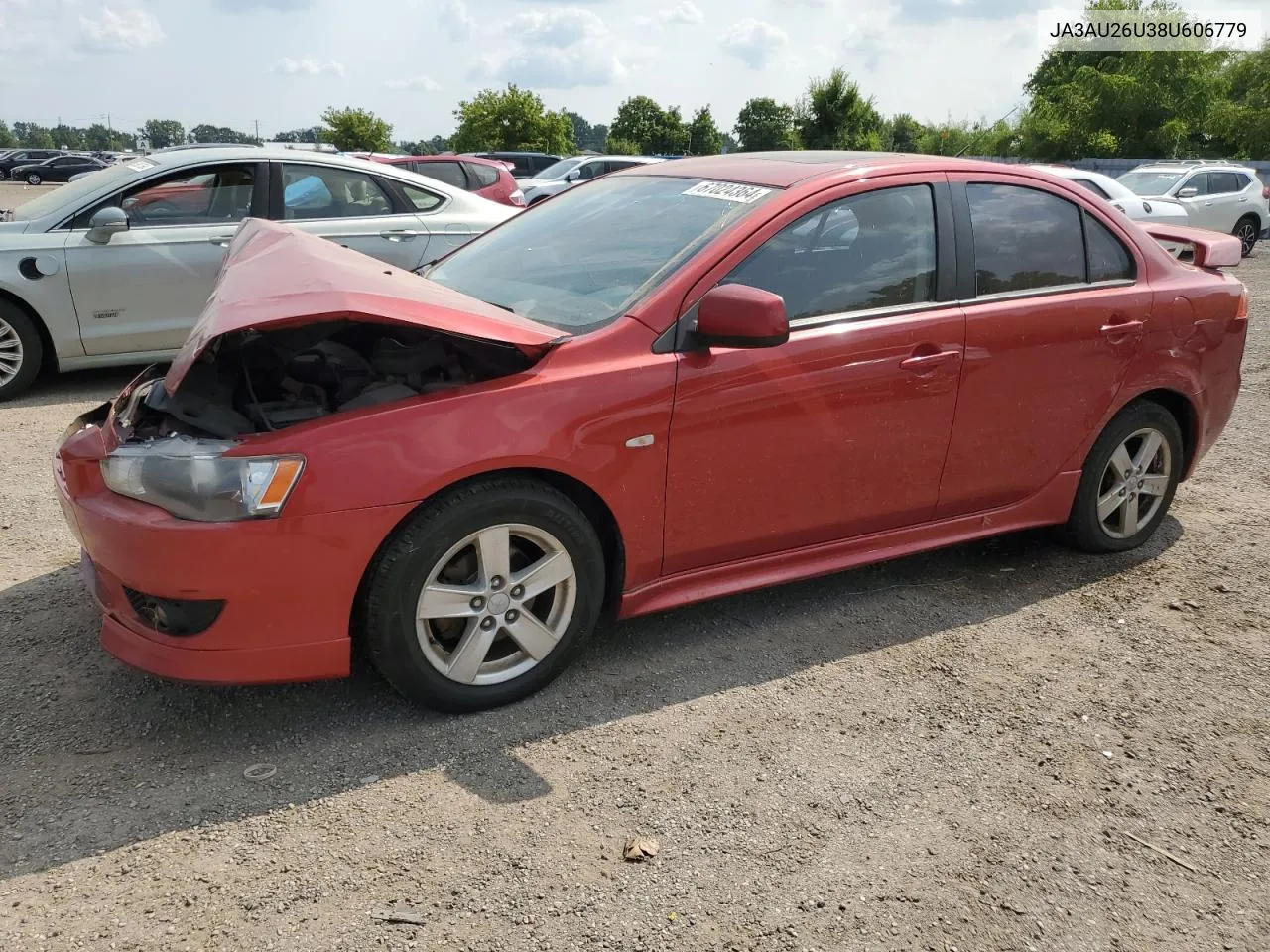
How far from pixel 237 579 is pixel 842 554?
209cm

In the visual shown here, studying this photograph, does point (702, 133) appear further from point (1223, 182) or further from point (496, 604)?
point (496, 604)

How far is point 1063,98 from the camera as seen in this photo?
39031 mm

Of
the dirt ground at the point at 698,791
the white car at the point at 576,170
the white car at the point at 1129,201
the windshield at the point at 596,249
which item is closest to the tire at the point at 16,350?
the dirt ground at the point at 698,791

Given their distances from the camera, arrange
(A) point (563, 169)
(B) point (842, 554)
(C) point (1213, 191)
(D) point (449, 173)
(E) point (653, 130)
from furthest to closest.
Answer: (E) point (653, 130) → (A) point (563, 169) → (C) point (1213, 191) → (D) point (449, 173) → (B) point (842, 554)

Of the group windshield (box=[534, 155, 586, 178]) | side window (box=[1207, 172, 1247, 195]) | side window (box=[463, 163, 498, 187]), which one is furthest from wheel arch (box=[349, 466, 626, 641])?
windshield (box=[534, 155, 586, 178])

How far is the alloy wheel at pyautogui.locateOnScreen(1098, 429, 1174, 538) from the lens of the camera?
4492mm

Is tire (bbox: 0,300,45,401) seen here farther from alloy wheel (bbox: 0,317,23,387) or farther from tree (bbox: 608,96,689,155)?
tree (bbox: 608,96,689,155)

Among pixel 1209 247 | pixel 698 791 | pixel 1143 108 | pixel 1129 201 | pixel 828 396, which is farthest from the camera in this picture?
pixel 1143 108

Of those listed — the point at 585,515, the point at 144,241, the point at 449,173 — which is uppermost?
the point at 449,173

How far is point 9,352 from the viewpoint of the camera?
6.60m

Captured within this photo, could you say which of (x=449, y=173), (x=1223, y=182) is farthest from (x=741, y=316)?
(x=1223, y=182)

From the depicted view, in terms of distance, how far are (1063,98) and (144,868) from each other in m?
43.0

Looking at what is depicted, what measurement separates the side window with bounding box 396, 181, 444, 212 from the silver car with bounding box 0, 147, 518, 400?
0.92ft

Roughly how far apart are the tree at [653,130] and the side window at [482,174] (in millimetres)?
57863
